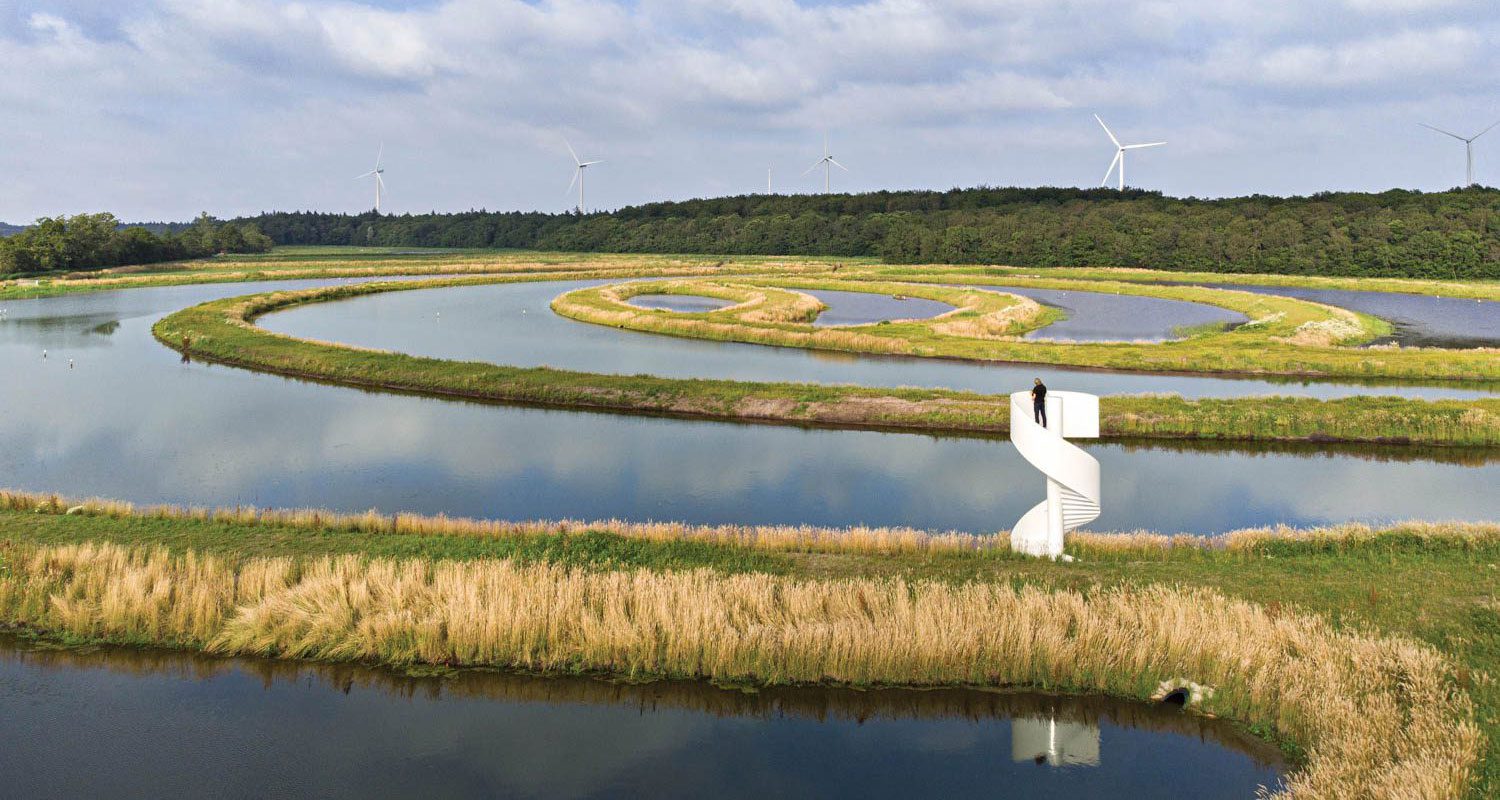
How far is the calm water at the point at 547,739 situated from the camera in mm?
13703

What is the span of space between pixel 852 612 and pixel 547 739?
18.0 ft

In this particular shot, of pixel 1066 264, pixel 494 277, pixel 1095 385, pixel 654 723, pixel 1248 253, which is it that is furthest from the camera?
pixel 1066 264

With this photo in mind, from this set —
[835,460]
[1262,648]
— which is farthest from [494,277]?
[1262,648]

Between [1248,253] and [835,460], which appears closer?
[835,460]

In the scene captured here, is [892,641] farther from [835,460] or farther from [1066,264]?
[1066,264]

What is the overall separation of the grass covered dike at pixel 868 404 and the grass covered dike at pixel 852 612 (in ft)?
49.6

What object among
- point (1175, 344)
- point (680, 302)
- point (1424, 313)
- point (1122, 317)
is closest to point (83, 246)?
point (680, 302)

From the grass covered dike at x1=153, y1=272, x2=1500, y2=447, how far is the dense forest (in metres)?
77.9

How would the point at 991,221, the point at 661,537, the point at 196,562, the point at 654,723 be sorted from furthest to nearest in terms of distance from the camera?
the point at 991,221 < the point at 661,537 < the point at 196,562 < the point at 654,723

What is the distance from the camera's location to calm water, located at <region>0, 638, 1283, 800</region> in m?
13.7

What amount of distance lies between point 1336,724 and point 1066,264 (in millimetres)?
137434

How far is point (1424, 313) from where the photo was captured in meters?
82.4

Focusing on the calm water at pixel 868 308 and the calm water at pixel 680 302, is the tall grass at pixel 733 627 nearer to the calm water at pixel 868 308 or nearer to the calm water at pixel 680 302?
the calm water at pixel 868 308

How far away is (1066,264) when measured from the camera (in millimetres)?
143625
